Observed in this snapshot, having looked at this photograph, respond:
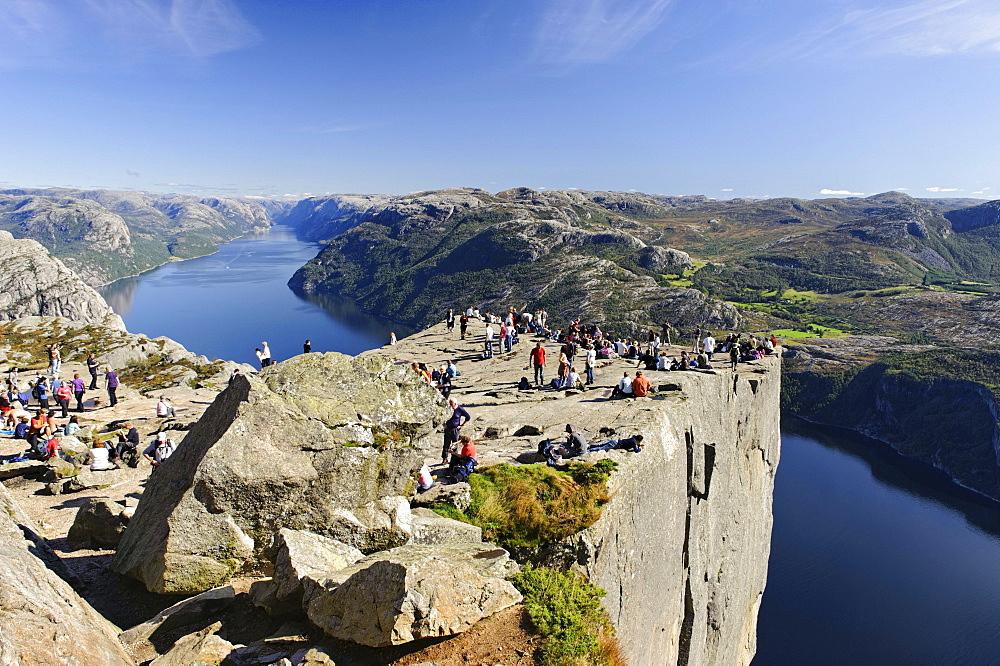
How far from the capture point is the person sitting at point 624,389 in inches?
857

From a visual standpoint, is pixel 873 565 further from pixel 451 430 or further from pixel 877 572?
pixel 451 430

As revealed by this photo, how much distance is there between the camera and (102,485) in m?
16.6

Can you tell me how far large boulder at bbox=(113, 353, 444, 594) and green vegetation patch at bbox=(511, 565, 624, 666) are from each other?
301 centimetres

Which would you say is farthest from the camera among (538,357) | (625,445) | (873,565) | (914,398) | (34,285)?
(914,398)

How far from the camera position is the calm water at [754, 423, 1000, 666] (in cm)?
5406

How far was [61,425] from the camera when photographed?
22.5 m

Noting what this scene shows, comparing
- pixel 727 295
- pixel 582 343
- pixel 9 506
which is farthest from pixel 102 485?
pixel 727 295

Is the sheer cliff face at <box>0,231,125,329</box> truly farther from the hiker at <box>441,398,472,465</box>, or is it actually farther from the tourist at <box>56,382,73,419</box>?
the hiker at <box>441,398,472,465</box>

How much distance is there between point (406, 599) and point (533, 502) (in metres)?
4.70

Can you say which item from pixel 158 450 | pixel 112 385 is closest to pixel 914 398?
pixel 158 450

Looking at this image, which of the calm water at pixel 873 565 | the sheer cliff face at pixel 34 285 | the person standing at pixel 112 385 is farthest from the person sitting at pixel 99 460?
the sheer cliff face at pixel 34 285

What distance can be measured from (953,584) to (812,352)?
93.6m

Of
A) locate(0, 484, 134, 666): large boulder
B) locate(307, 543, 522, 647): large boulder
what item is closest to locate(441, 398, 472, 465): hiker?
locate(307, 543, 522, 647): large boulder

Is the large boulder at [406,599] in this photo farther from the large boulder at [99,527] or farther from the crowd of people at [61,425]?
the crowd of people at [61,425]
